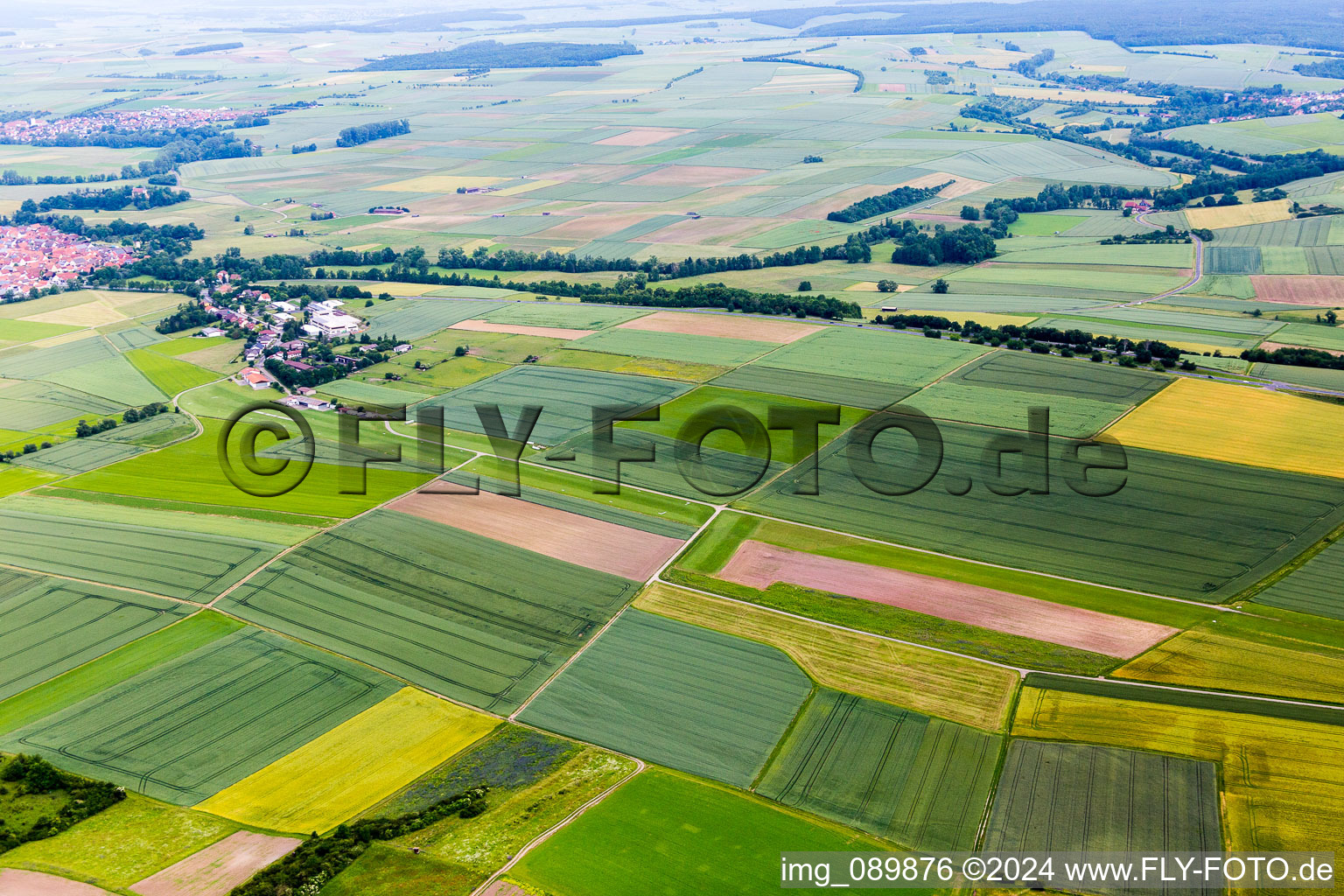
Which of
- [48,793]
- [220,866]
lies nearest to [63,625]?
[48,793]

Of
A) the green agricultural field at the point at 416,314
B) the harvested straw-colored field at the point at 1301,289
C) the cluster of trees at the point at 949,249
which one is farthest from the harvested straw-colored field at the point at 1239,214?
the green agricultural field at the point at 416,314

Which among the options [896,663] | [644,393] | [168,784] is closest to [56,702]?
[168,784]

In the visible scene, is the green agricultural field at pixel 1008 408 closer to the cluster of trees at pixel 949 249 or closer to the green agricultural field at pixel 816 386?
the green agricultural field at pixel 816 386

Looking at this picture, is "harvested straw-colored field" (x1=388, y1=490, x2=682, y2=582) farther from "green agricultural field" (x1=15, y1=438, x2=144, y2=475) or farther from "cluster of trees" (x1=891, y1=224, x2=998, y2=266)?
"cluster of trees" (x1=891, y1=224, x2=998, y2=266)

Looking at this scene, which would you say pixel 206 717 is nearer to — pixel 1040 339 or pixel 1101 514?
pixel 1101 514

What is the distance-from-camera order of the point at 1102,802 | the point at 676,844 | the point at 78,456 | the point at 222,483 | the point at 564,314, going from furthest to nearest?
the point at 564,314, the point at 78,456, the point at 222,483, the point at 1102,802, the point at 676,844
